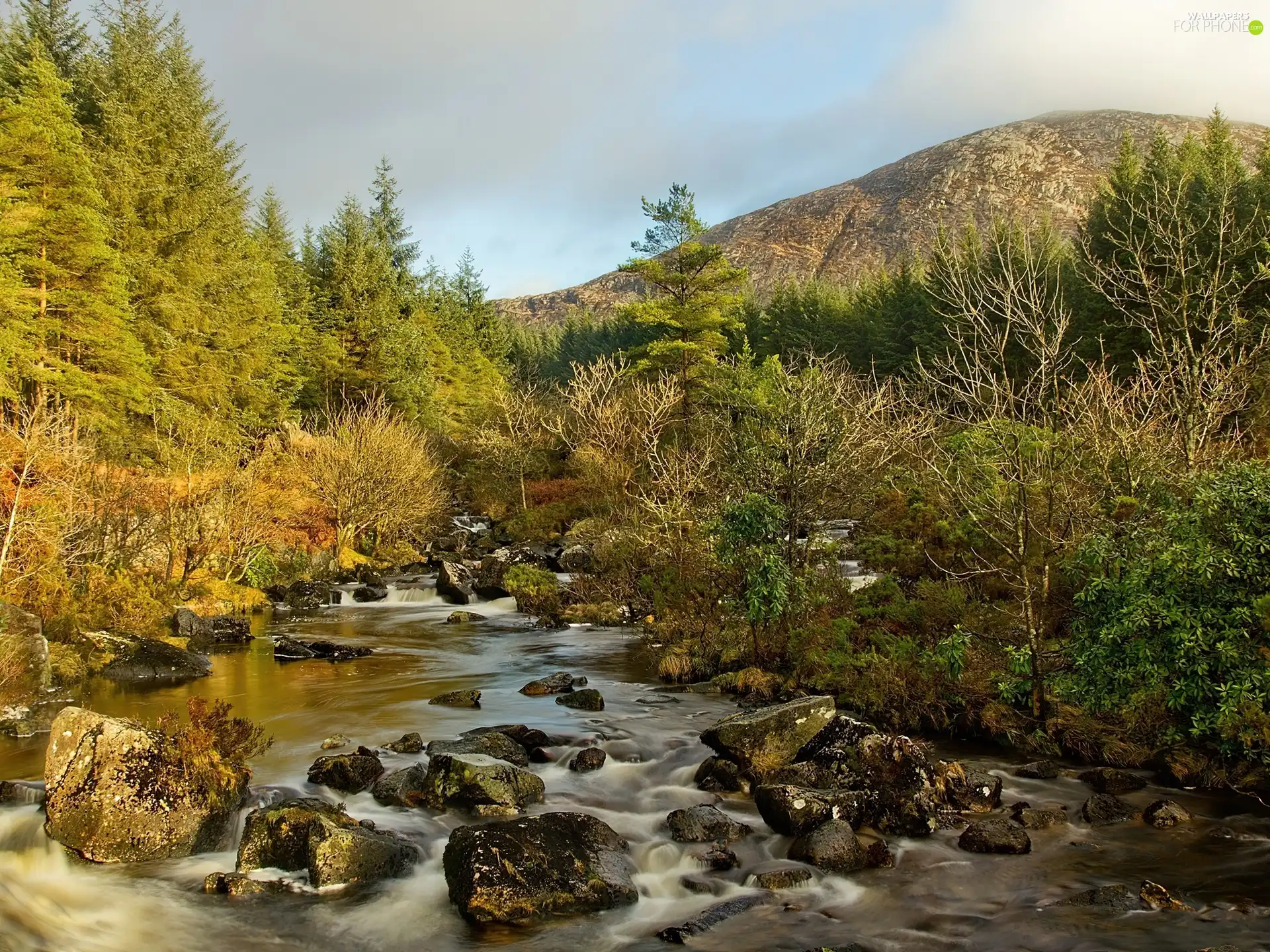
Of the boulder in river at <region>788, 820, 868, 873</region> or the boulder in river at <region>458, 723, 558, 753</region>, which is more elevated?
the boulder in river at <region>458, 723, 558, 753</region>

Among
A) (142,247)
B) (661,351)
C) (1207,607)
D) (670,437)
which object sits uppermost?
(142,247)

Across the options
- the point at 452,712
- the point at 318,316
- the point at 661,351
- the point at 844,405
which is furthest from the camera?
the point at 318,316

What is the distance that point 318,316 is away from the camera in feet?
169

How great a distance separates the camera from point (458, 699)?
1622cm

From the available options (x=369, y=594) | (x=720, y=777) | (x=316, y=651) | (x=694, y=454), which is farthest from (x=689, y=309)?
(x=720, y=777)

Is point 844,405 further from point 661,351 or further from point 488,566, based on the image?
point 661,351

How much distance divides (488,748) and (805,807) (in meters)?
4.86

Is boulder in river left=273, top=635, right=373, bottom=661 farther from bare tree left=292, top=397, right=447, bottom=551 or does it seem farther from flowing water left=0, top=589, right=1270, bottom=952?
bare tree left=292, top=397, right=447, bottom=551

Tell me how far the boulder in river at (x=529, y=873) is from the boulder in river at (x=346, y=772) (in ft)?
9.01

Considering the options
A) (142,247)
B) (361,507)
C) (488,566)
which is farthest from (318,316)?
(488,566)

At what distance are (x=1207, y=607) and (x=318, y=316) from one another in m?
49.9

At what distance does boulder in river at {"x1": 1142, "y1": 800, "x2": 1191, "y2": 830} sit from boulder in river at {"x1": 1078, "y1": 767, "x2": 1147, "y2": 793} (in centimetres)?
86

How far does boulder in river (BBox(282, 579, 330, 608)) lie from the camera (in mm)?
28016

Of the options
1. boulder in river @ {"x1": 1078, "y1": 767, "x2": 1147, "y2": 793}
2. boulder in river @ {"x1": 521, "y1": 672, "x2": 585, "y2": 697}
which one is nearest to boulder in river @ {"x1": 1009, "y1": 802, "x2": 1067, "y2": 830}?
boulder in river @ {"x1": 1078, "y1": 767, "x2": 1147, "y2": 793}
